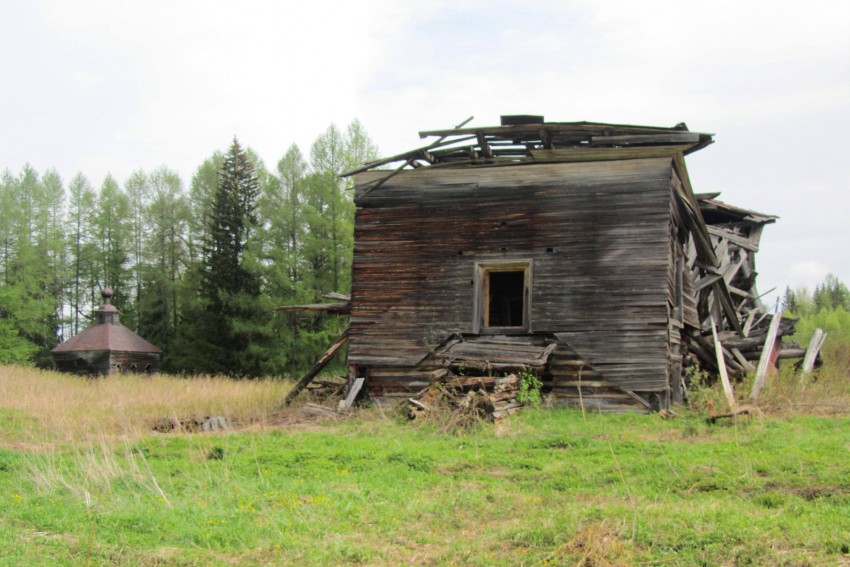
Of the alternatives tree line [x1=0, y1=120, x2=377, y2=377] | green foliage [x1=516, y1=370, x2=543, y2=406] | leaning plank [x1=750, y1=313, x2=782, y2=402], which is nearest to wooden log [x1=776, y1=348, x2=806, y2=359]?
leaning plank [x1=750, y1=313, x2=782, y2=402]

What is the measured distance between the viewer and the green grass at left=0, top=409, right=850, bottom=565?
21.0 ft

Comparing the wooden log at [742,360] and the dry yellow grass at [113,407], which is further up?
the wooden log at [742,360]

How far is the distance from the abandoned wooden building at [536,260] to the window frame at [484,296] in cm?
3

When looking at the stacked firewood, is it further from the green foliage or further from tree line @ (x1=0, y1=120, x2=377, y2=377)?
tree line @ (x1=0, y1=120, x2=377, y2=377)

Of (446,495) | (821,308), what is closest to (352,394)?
(446,495)

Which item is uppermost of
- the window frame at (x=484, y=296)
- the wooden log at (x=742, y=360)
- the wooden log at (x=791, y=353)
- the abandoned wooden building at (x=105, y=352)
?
the window frame at (x=484, y=296)

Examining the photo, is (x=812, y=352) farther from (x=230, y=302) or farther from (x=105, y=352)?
(x=105, y=352)

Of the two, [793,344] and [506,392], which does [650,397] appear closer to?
[506,392]

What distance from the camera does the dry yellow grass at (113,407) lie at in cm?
1428

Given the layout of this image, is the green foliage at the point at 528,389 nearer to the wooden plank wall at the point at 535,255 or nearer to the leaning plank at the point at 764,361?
the wooden plank wall at the point at 535,255

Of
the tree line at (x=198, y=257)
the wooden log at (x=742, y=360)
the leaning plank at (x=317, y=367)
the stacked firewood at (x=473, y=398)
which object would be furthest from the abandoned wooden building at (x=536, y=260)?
the tree line at (x=198, y=257)

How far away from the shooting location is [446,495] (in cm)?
862

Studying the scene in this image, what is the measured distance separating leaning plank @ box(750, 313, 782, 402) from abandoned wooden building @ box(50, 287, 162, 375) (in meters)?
30.8

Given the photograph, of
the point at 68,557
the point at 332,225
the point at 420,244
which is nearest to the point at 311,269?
the point at 332,225
